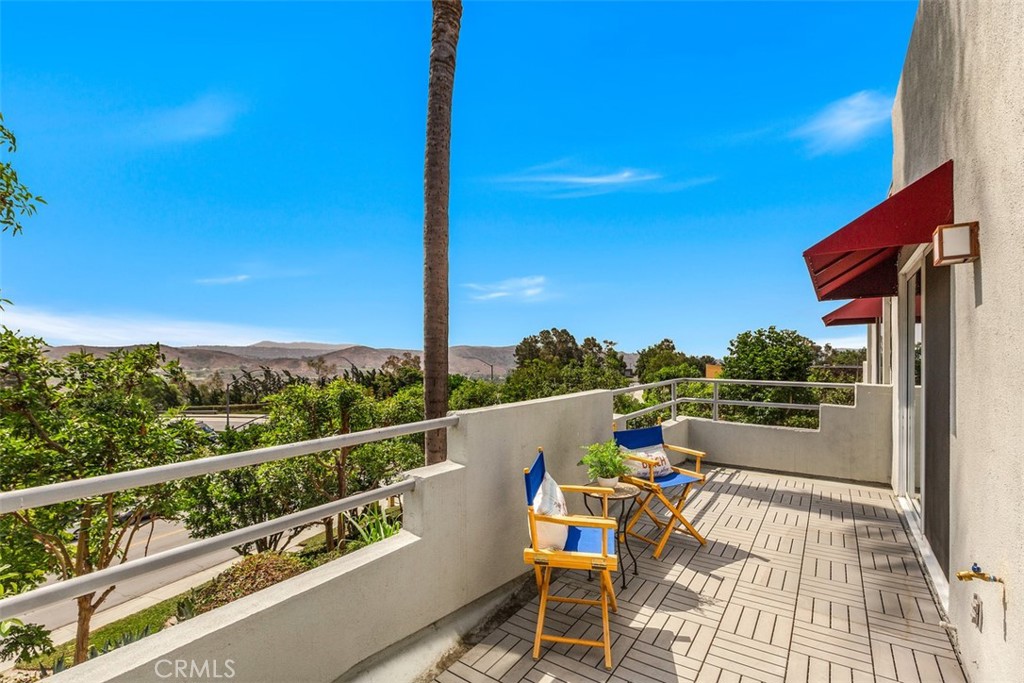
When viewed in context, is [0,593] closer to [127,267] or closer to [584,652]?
[584,652]

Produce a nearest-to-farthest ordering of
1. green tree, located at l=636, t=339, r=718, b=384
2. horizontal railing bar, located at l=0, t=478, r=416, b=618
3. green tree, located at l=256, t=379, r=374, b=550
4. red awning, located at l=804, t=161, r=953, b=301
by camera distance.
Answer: horizontal railing bar, located at l=0, t=478, r=416, b=618
red awning, located at l=804, t=161, r=953, b=301
green tree, located at l=256, t=379, r=374, b=550
green tree, located at l=636, t=339, r=718, b=384

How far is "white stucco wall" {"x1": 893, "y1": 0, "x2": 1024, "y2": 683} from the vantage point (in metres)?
1.74

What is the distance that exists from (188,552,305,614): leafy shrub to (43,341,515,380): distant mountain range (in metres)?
31.9

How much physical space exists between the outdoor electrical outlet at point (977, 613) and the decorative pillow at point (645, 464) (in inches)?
84.4

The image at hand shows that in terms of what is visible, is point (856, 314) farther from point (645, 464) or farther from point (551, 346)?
point (551, 346)

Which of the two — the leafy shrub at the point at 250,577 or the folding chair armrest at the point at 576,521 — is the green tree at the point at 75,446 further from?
the folding chair armrest at the point at 576,521

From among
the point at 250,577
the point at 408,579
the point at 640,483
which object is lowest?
the point at 250,577

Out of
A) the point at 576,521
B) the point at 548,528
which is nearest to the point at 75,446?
the point at 548,528

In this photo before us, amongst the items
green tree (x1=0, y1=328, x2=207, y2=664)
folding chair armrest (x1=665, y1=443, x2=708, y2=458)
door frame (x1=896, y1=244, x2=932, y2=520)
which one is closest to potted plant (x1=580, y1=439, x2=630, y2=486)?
folding chair armrest (x1=665, y1=443, x2=708, y2=458)

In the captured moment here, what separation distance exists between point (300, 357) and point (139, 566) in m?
57.8

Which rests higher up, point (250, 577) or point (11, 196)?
point (11, 196)

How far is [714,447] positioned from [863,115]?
5.93 meters

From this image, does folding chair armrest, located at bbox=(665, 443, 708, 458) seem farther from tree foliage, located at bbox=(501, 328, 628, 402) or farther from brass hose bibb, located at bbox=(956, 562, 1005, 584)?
tree foliage, located at bbox=(501, 328, 628, 402)

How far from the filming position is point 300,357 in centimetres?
5434
